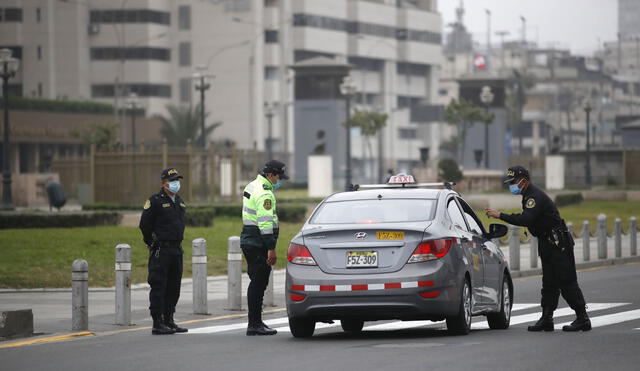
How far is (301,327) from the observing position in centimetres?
1547

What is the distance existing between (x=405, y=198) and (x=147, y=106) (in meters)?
107

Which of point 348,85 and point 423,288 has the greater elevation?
point 348,85

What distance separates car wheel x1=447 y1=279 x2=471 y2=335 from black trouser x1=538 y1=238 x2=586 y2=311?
98 cm

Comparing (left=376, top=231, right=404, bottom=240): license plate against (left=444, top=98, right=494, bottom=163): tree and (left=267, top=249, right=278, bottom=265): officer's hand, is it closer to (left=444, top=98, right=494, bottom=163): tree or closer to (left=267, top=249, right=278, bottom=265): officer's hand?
(left=267, top=249, right=278, bottom=265): officer's hand

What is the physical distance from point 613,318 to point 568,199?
39320 millimetres

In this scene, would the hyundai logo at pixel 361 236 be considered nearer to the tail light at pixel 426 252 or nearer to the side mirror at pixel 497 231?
the tail light at pixel 426 252

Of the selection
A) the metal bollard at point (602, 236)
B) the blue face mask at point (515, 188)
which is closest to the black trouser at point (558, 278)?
the blue face mask at point (515, 188)

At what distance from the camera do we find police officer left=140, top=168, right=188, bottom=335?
16.5 meters

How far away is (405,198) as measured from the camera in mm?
15555

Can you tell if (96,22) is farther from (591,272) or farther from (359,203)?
(359,203)

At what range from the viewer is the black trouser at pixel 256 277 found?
53.4 feet

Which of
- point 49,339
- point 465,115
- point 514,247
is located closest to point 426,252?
point 49,339

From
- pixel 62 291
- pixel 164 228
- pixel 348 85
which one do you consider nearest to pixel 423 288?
pixel 164 228

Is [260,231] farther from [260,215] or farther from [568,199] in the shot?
[568,199]
